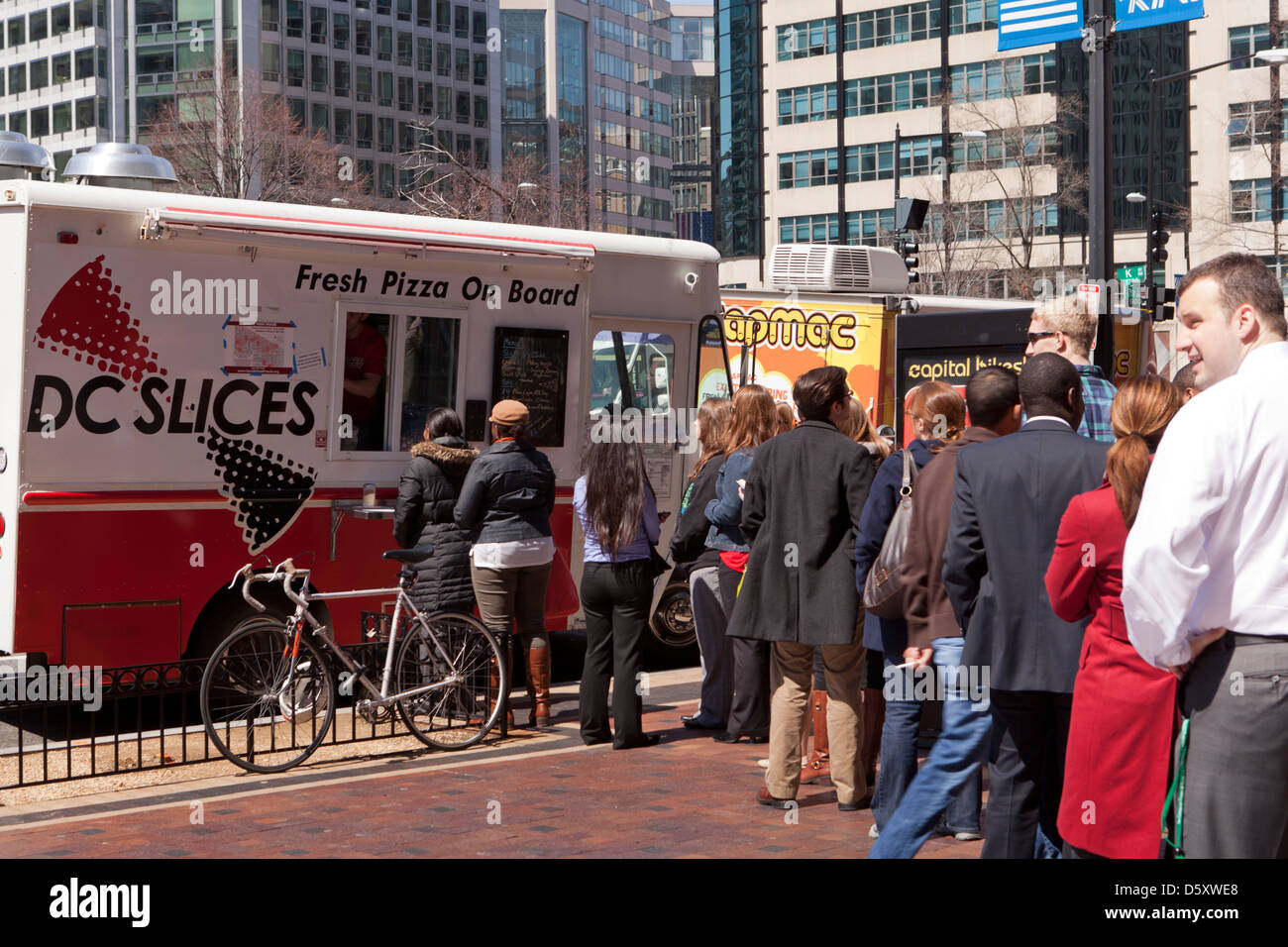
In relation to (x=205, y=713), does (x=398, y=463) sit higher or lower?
higher

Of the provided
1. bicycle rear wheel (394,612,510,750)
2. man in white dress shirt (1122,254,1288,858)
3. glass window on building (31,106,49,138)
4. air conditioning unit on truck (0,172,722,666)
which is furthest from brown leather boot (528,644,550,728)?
glass window on building (31,106,49,138)

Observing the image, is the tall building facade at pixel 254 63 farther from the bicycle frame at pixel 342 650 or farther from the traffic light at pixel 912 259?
the bicycle frame at pixel 342 650

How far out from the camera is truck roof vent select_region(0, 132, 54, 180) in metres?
10.6

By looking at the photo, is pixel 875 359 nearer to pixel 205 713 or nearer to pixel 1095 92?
pixel 1095 92

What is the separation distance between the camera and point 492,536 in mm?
9234

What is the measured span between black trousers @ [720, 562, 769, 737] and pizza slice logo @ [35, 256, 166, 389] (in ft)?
12.3

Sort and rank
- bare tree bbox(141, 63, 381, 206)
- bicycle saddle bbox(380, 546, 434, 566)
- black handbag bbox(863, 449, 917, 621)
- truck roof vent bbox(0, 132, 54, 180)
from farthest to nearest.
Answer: bare tree bbox(141, 63, 381, 206), truck roof vent bbox(0, 132, 54, 180), bicycle saddle bbox(380, 546, 434, 566), black handbag bbox(863, 449, 917, 621)

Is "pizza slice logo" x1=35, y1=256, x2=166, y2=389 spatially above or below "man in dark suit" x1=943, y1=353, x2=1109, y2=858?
above

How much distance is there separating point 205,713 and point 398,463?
2.78 m

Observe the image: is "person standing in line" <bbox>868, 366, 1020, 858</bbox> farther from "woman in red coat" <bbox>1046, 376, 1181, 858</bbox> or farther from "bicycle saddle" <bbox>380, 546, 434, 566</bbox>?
"bicycle saddle" <bbox>380, 546, 434, 566</bbox>

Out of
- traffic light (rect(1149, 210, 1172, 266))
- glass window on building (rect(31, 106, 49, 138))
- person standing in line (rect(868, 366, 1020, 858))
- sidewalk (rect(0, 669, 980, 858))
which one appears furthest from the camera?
glass window on building (rect(31, 106, 49, 138))

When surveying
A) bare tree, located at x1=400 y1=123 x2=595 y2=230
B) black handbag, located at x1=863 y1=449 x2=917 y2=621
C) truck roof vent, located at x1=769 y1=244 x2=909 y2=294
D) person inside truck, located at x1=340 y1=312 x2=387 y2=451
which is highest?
bare tree, located at x1=400 y1=123 x2=595 y2=230
